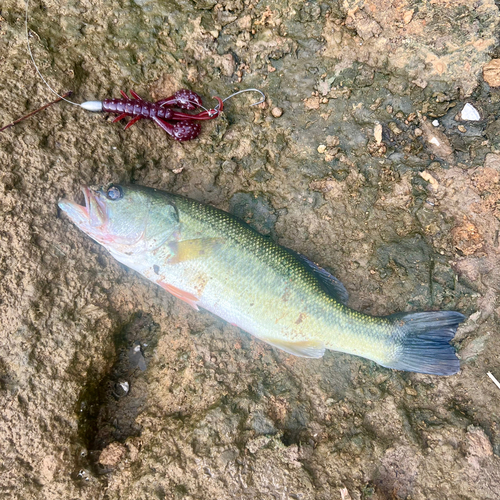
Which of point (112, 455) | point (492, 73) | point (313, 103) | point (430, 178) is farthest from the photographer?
point (313, 103)

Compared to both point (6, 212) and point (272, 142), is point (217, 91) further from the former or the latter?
point (6, 212)

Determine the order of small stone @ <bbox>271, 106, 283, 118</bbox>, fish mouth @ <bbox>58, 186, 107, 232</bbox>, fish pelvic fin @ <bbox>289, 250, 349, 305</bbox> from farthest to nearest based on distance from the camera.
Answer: small stone @ <bbox>271, 106, 283, 118</bbox> < fish pelvic fin @ <bbox>289, 250, 349, 305</bbox> < fish mouth @ <bbox>58, 186, 107, 232</bbox>

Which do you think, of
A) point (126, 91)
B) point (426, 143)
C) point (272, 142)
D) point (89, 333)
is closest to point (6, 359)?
point (89, 333)

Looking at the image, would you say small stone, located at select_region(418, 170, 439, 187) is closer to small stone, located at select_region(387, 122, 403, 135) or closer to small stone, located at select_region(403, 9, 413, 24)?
small stone, located at select_region(387, 122, 403, 135)

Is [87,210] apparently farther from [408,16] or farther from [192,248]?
[408,16]

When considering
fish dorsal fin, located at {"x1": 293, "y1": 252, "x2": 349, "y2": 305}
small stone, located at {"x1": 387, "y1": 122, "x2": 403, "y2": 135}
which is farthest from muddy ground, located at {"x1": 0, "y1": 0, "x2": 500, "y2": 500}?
fish dorsal fin, located at {"x1": 293, "y1": 252, "x2": 349, "y2": 305}

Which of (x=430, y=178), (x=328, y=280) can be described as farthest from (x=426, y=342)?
(x=430, y=178)
